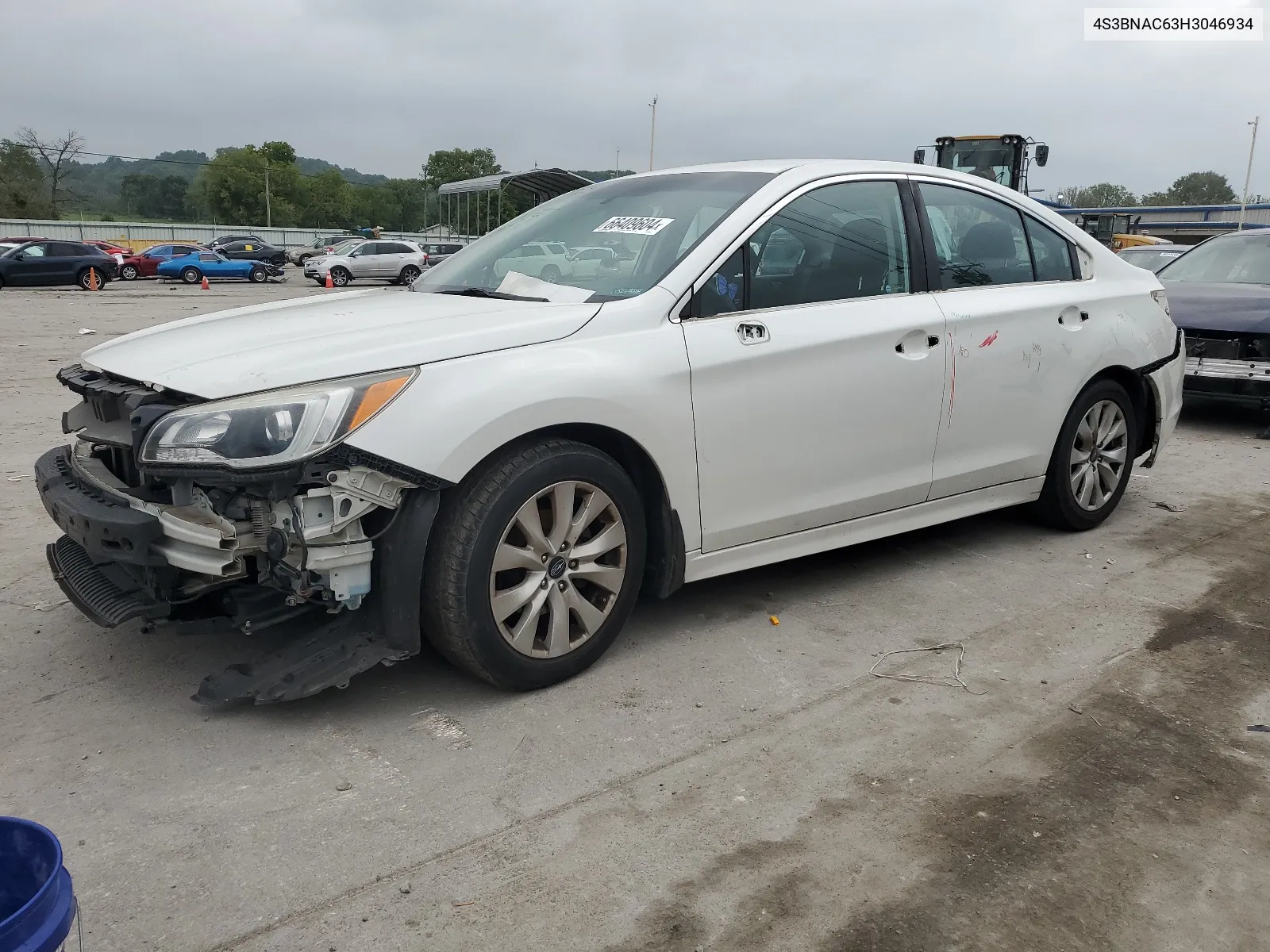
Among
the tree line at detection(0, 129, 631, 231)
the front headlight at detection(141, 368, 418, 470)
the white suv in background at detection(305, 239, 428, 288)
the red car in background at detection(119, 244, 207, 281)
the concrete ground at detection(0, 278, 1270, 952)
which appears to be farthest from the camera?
the tree line at detection(0, 129, 631, 231)

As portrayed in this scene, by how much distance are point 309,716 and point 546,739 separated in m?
0.76

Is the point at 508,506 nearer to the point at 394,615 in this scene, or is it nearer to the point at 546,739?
the point at 394,615

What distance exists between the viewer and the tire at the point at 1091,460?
197 inches

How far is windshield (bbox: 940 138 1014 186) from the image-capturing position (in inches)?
797

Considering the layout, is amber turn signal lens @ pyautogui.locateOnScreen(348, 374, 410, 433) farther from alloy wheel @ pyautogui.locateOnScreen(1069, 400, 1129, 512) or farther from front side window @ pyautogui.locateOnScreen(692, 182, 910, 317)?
alloy wheel @ pyautogui.locateOnScreen(1069, 400, 1129, 512)

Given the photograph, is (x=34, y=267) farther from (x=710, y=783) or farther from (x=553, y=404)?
(x=710, y=783)

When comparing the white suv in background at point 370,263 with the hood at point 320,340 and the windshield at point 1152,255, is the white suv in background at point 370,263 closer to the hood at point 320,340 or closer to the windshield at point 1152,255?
the windshield at point 1152,255

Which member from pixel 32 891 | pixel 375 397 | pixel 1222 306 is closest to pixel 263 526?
pixel 375 397

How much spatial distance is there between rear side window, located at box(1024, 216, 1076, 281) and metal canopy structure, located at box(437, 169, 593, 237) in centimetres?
210

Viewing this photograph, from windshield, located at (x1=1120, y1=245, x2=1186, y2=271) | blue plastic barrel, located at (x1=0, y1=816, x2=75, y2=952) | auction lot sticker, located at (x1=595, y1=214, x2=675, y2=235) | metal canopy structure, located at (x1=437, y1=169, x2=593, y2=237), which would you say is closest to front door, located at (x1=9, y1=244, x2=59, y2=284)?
metal canopy structure, located at (x1=437, y1=169, x2=593, y2=237)

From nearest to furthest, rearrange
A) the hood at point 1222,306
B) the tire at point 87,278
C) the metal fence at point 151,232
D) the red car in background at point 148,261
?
the hood at point 1222,306, the tire at point 87,278, the red car in background at point 148,261, the metal fence at point 151,232

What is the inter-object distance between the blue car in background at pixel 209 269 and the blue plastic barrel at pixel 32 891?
3459 cm

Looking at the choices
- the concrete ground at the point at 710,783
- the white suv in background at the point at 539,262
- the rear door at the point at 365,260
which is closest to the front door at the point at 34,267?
the rear door at the point at 365,260

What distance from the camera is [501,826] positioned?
8.78ft
